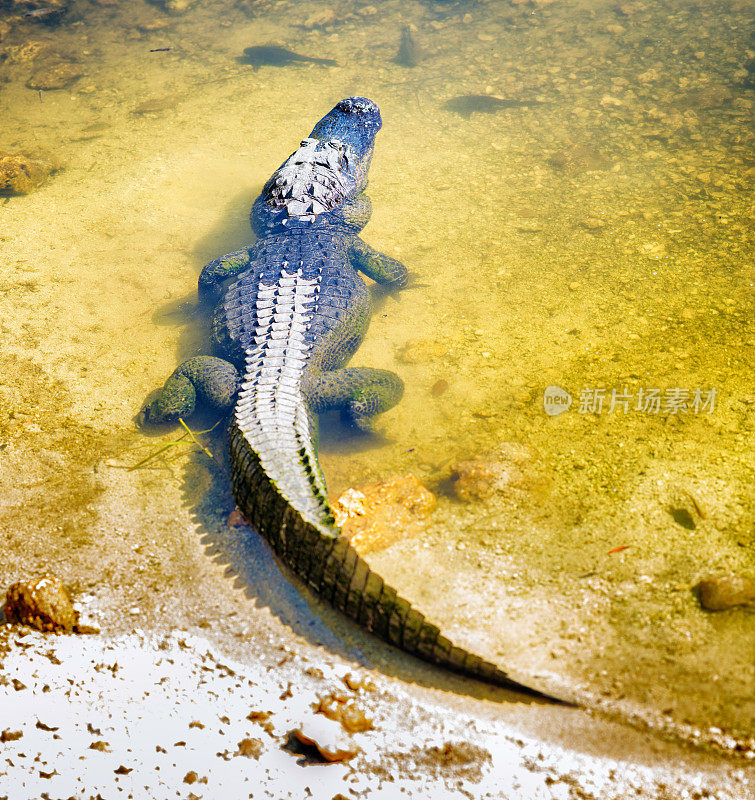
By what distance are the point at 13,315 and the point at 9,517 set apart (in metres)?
1.96

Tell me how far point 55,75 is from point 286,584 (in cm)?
762

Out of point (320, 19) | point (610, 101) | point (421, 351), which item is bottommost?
point (421, 351)

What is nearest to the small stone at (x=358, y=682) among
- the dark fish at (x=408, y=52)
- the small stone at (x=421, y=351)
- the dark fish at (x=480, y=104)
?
the small stone at (x=421, y=351)

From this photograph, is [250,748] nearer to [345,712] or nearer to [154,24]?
[345,712]

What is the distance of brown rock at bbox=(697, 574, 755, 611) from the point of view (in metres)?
2.27

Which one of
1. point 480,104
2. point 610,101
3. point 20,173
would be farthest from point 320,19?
point 20,173

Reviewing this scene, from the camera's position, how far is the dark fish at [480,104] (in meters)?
6.15

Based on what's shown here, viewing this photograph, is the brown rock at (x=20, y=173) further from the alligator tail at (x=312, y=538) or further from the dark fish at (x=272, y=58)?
the alligator tail at (x=312, y=538)

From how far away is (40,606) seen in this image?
2.33m

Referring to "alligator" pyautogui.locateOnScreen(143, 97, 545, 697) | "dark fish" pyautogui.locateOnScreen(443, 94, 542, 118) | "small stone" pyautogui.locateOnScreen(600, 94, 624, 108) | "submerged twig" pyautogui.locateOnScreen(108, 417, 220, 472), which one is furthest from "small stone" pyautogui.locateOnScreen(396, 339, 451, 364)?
"small stone" pyautogui.locateOnScreen(600, 94, 624, 108)

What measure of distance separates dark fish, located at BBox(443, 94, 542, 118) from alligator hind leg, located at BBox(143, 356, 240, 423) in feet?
A: 14.4

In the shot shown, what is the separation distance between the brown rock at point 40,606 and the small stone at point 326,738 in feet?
3.62

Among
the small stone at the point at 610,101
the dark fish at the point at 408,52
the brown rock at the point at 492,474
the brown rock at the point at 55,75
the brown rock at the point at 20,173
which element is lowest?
the brown rock at the point at 492,474

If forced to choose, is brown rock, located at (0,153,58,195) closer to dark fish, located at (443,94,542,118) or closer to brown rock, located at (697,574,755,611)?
dark fish, located at (443,94,542,118)
